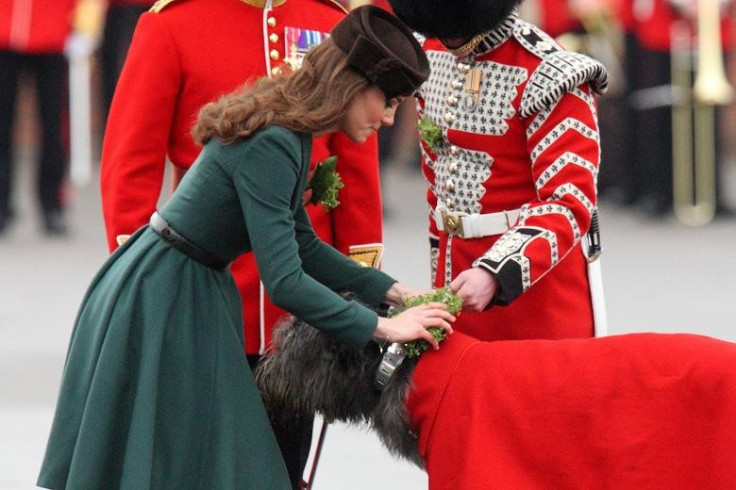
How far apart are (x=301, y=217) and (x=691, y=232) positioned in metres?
6.54

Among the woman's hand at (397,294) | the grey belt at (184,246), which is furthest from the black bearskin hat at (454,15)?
the grey belt at (184,246)

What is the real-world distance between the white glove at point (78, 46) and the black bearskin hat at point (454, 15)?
5833 millimetres

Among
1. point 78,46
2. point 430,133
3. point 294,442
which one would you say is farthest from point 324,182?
point 78,46

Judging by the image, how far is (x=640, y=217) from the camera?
1050cm

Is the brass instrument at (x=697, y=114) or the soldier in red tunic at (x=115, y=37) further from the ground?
the soldier in red tunic at (x=115, y=37)

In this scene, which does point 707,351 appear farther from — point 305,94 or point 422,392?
point 305,94

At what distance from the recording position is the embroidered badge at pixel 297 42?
Answer: 161 inches

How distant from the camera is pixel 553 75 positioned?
368cm

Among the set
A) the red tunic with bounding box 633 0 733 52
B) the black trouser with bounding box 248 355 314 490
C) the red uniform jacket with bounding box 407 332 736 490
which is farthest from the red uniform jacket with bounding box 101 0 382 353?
the red tunic with bounding box 633 0 733 52

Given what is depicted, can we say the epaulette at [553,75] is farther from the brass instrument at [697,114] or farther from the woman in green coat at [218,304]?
the brass instrument at [697,114]

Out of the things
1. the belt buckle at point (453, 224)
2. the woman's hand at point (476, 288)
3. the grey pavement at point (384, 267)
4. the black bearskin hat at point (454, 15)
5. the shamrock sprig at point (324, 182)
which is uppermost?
the black bearskin hat at point (454, 15)

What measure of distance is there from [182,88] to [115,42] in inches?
276

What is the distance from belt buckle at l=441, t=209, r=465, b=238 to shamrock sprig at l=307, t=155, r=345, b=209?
0.91ft

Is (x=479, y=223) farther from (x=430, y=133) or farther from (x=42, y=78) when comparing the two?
(x=42, y=78)
